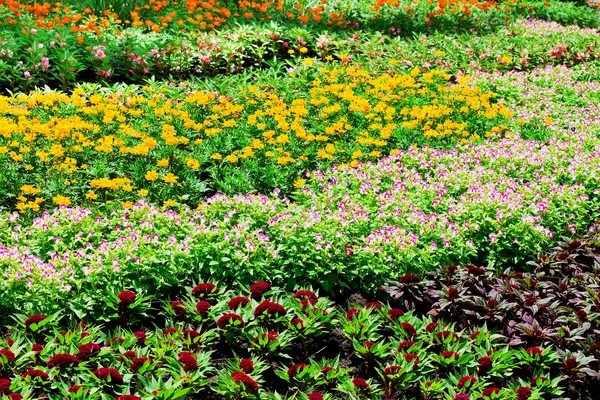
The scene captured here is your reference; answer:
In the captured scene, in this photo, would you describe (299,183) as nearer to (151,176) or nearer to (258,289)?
(151,176)

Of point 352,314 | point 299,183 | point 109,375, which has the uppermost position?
point 109,375

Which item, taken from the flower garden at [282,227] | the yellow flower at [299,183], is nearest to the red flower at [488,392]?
the flower garden at [282,227]

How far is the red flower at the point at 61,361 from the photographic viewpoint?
139 inches

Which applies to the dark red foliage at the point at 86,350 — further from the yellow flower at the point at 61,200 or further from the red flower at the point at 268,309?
the yellow flower at the point at 61,200

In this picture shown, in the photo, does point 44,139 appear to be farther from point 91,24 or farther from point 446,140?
point 446,140

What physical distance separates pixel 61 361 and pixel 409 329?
1.90m

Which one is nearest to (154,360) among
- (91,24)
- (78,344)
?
(78,344)

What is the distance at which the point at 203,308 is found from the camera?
404cm

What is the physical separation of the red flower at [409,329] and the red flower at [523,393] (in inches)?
26.7

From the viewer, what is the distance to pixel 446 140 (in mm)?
7160

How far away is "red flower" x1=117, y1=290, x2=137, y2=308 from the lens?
4.04m

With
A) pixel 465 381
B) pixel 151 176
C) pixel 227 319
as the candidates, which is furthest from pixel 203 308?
pixel 151 176

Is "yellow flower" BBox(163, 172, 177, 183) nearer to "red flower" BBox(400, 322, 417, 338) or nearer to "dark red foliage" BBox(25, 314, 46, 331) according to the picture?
"dark red foliage" BBox(25, 314, 46, 331)

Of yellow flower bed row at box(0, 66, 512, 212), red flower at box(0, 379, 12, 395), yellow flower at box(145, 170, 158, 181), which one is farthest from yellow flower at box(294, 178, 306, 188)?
red flower at box(0, 379, 12, 395)
